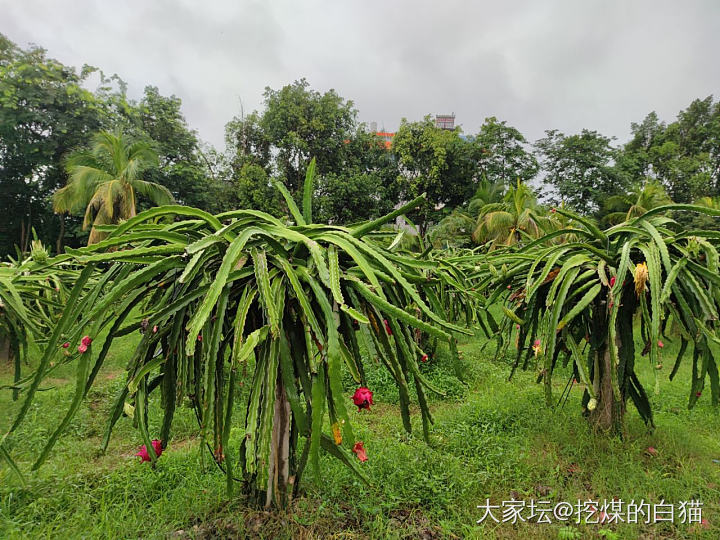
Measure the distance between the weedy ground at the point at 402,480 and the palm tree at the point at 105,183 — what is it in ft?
22.1

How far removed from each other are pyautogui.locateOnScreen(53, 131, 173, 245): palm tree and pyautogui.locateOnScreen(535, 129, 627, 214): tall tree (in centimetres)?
1630

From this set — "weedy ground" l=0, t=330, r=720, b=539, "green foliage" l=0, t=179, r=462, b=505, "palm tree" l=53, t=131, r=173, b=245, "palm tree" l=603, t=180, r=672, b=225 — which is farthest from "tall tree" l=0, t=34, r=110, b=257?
"palm tree" l=603, t=180, r=672, b=225

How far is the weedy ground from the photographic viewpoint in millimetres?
1838

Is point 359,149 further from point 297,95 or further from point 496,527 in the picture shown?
point 496,527

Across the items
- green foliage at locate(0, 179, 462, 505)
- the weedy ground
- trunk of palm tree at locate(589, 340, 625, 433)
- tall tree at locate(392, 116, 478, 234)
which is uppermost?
tall tree at locate(392, 116, 478, 234)

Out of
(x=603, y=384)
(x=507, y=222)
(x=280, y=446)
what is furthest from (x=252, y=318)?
(x=507, y=222)

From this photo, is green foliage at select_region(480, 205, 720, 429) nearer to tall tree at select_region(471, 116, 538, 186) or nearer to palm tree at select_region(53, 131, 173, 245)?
palm tree at select_region(53, 131, 173, 245)

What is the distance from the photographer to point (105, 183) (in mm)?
9070

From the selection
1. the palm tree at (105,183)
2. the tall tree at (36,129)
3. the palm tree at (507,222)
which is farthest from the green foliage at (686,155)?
the tall tree at (36,129)

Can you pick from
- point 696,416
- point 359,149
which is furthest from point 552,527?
point 359,149

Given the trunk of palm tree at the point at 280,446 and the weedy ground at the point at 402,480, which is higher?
the trunk of palm tree at the point at 280,446

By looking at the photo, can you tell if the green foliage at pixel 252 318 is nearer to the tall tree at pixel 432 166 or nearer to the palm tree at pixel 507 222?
the palm tree at pixel 507 222

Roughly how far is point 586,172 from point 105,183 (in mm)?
18552

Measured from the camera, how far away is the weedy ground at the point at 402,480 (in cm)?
184
